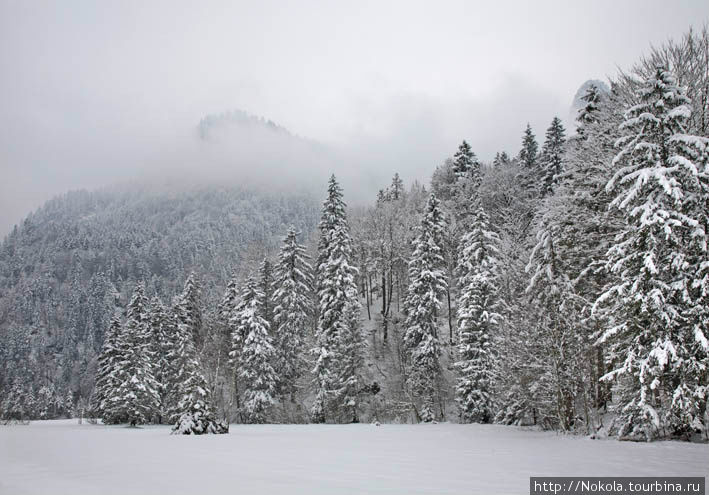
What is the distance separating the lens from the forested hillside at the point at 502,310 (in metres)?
13.5

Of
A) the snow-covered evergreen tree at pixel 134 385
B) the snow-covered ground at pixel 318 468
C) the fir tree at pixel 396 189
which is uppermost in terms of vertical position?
the fir tree at pixel 396 189

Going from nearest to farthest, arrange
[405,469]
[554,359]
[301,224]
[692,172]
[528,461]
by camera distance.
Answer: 1. [405,469]
2. [528,461]
3. [692,172]
4. [554,359]
5. [301,224]

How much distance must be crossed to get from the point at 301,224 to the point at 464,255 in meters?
167

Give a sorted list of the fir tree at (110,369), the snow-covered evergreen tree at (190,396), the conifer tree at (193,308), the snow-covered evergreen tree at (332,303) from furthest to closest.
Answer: the conifer tree at (193,308)
the fir tree at (110,369)
the snow-covered evergreen tree at (332,303)
the snow-covered evergreen tree at (190,396)

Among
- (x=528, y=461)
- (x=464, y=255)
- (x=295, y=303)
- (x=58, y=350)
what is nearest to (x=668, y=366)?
(x=528, y=461)

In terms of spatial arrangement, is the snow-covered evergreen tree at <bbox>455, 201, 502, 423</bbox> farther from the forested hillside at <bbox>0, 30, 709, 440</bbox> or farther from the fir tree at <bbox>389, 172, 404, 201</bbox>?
the fir tree at <bbox>389, 172, 404, 201</bbox>

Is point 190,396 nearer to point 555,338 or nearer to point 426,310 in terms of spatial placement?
point 426,310

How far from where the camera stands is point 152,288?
143 meters

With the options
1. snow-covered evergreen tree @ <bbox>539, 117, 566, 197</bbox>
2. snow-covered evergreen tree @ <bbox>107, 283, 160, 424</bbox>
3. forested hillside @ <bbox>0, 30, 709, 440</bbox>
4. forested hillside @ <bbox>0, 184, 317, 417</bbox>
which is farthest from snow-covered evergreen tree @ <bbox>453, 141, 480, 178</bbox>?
snow-covered evergreen tree @ <bbox>107, 283, 160, 424</bbox>

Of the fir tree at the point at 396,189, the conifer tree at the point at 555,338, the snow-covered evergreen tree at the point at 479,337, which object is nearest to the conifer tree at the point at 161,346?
the snow-covered evergreen tree at the point at 479,337

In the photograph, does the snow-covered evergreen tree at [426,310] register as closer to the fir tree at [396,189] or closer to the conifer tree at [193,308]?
the conifer tree at [193,308]

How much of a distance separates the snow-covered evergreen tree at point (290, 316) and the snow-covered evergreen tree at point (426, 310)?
432 inches

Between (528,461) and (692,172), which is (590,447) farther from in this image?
(692,172)

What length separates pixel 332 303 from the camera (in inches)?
1490
